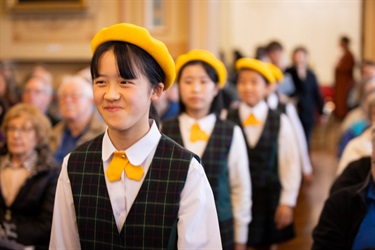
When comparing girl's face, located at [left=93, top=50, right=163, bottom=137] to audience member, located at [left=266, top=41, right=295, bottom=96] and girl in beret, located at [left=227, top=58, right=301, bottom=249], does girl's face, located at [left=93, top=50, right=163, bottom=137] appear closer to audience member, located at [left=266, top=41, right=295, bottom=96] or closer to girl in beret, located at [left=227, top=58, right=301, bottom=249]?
girl in beret, located at [left=227, top=58, right=301, bottom=249]

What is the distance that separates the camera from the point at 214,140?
132 inches

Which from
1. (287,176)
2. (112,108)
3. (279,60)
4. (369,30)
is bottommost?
(287,176)

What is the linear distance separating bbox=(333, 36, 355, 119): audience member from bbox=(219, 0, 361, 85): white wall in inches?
127

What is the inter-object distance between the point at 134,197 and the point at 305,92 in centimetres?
716

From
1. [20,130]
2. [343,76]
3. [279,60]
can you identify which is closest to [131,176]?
[20,130]

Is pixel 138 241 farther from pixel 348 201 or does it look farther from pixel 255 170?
pixel 255 170

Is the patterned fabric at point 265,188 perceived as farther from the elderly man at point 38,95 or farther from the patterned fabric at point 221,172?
the elderly man at point 38,95

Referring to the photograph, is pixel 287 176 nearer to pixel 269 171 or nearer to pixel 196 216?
pixel 269 171

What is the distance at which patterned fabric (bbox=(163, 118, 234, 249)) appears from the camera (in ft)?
10.7

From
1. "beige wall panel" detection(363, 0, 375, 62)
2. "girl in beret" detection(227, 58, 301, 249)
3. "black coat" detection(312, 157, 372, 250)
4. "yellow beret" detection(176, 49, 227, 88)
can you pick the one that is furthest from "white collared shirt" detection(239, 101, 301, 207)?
"beige wall panel" detection(363, 0, 375, 62)

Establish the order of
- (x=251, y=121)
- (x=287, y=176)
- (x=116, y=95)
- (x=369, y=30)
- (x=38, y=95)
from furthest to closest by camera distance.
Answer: (x=369, y=30), (x=38, y=95), (x=251, y=121), (x=287, y=176), (x=116, y=95)

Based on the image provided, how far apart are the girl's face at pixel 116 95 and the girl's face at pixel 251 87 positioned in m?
2.45

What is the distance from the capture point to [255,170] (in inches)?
164

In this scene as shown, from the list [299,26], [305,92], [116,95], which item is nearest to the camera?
[116,95]
